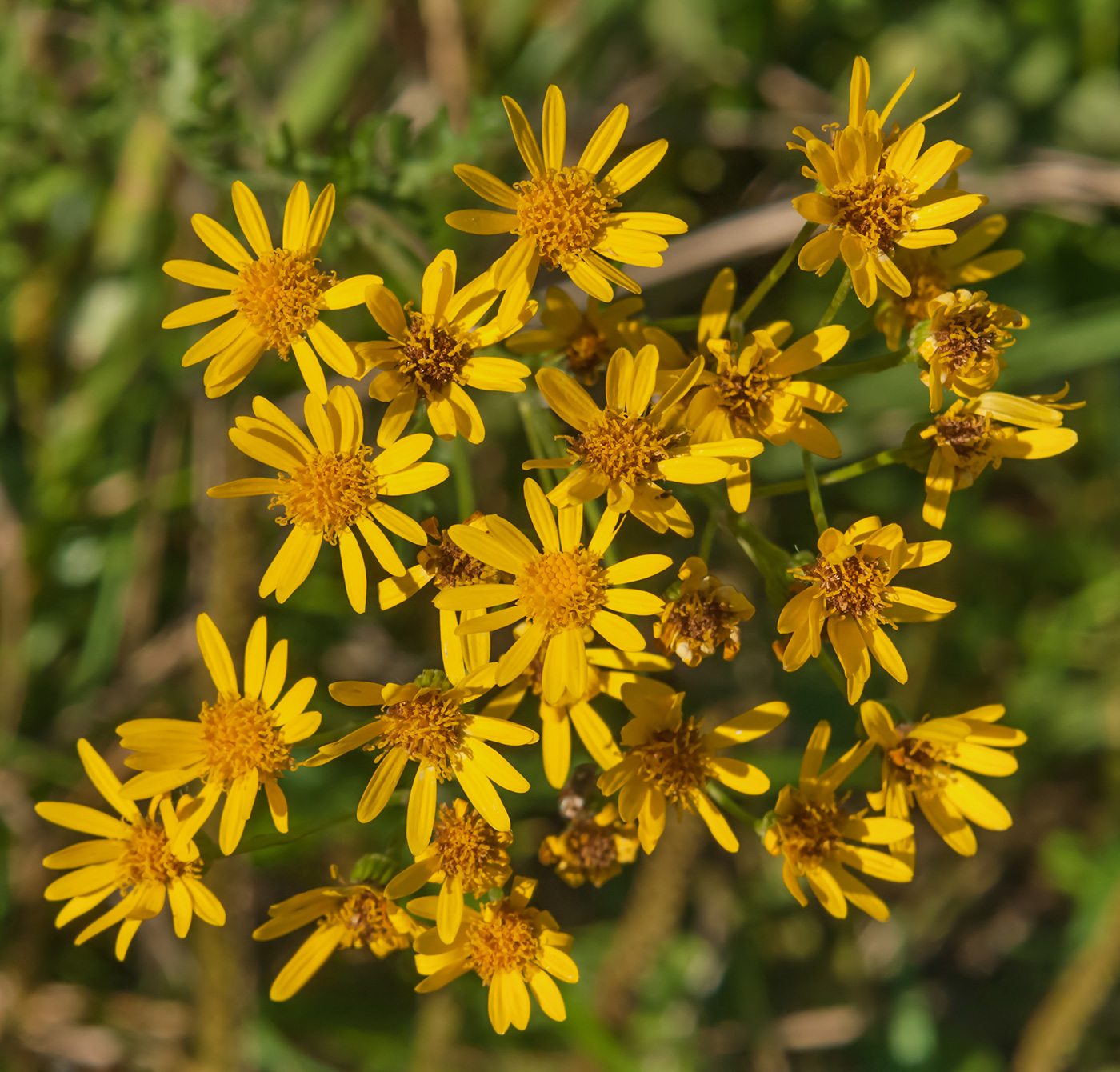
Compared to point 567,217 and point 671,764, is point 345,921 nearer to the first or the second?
point 671,764

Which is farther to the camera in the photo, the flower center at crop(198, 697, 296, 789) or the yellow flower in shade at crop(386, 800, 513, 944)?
the flower center at crop(198, 697, 296, 789)

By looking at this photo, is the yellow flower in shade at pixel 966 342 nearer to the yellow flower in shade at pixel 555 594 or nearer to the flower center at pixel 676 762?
the yellow flower in shade at pixel 555 594

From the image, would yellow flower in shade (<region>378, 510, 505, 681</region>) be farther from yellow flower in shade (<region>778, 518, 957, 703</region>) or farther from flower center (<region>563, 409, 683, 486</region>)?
yellow flower in shade (<region>778, 518, 957, 703</region>)

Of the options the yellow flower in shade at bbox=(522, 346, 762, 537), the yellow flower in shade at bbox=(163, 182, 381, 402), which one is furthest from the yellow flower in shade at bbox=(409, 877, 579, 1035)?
the yellow flower in shade at bbox=(163, 182, 381, 402)

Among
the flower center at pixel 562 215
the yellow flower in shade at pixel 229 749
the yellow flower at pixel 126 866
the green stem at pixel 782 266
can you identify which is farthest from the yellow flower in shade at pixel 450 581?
the green stem at pixel 782 266

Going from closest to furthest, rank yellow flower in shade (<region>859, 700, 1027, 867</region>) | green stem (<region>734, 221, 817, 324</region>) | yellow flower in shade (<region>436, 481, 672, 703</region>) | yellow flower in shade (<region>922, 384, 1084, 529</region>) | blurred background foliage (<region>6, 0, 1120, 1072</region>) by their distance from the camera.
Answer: yellow flower in shade (<region>436, 481, 672, 703</region>), green stem (<region>734, 221, 817, 324</region>), yellow flower in shade (<region>922, 384, 1084, 529</region>), yellow flower in shade (<region>859, 700, 1027, 867</region>), blurred background foliage (<region>6, 0, 1120, 1072</region>)
